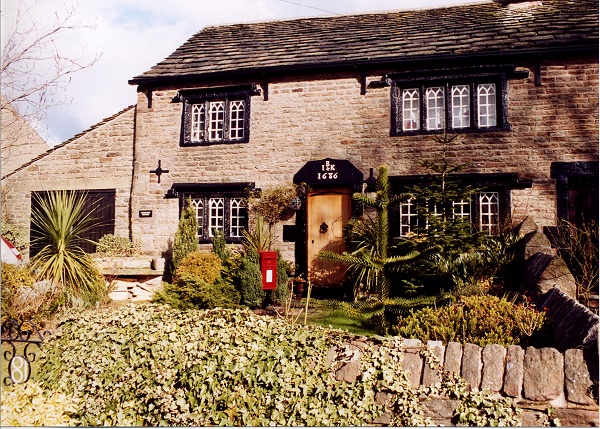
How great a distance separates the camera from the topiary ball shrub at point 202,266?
773 centimetres

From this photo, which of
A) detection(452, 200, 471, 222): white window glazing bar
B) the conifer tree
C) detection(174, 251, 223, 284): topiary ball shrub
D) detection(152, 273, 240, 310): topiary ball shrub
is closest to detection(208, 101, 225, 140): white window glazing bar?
the conifer tree

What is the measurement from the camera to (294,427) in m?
3.53

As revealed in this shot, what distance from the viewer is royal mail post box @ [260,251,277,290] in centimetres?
752

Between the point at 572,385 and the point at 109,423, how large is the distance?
11.7ft

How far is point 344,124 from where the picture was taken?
9758 mm

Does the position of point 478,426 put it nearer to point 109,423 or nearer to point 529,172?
point 109,423

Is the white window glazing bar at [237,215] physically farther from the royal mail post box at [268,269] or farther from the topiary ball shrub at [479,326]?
the topiary ball shrub at [479,326]

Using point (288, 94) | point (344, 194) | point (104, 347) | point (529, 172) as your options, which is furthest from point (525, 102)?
point (104, 347)

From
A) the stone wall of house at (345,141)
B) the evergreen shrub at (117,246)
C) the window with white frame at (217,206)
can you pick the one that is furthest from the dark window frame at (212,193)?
the evergreen shrub at (117,246)

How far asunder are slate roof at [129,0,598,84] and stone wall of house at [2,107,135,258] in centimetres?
128

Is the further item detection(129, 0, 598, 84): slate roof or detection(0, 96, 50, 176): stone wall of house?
detection(129, 0, 598, 84): slate roof

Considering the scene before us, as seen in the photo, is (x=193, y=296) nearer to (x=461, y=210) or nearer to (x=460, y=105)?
(x=461, y=210)

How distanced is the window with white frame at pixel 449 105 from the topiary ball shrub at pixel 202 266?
4548 mm

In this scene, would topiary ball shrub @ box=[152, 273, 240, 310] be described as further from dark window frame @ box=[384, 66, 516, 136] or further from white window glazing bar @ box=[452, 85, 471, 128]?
white window glazing bar @ box=[452, 85, 471, 128]
